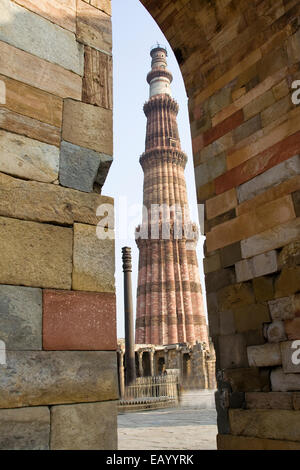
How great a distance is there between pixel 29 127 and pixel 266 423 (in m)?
2.99

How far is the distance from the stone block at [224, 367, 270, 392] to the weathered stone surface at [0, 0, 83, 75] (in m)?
2.86

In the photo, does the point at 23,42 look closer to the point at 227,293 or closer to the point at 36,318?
the point at 36,318

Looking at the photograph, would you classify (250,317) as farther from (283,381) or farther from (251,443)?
(251,443)

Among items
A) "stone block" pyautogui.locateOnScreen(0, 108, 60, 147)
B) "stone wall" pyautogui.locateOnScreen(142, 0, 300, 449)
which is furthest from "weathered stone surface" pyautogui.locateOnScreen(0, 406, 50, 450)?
"stone wall" pyautogui.locateOnScreen(142, 0, 300, 449)

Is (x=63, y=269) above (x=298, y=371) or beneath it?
above

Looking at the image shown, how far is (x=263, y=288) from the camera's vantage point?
3.61 meters

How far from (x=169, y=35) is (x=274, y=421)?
461 cm

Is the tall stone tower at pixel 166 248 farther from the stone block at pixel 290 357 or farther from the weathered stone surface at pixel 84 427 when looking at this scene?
the weathered stone surface at pixel 84 427

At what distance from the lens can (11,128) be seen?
1.88m

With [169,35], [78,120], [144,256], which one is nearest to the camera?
[78,120]

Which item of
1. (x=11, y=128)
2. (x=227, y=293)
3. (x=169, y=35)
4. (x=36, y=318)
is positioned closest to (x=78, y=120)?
(x=11, y=128)

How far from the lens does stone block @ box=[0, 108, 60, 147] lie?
6.15 feet

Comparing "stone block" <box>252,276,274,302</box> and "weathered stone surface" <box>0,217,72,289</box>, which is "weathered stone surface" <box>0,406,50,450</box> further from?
"stone block" <box>252,276,274,302</box>

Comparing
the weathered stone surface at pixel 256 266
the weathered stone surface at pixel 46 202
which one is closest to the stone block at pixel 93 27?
the weathered stone surface at pixel 46 202
